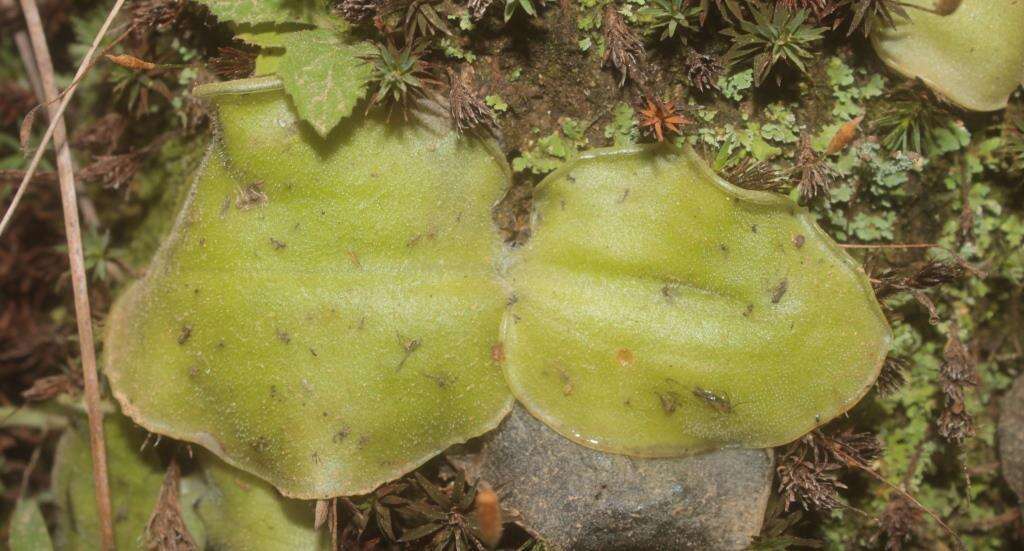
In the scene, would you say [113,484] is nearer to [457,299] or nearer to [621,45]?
[457,299]

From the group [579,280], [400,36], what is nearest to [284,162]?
[400,36]

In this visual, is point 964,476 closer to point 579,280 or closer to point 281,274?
point 579,280

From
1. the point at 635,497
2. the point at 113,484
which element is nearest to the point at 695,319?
the point at 635,497

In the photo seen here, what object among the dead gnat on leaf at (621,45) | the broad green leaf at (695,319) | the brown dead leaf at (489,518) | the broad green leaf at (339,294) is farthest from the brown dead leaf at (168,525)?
the dead gnat on leaf at (621,45)

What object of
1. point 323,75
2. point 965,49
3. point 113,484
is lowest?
point 113,484

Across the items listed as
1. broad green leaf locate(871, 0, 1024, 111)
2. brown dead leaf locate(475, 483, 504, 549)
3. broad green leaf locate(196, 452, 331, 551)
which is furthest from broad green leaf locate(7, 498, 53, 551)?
broad green leaf locate(871, 0, 1024, 111)

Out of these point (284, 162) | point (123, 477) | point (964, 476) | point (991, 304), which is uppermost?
point (284, 162)
